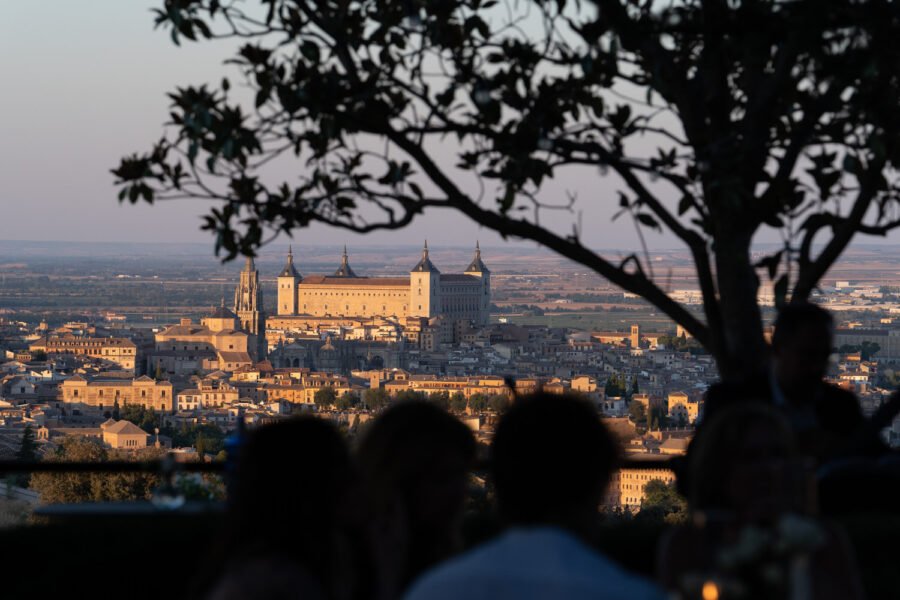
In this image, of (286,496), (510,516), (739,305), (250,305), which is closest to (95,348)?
(250,305)

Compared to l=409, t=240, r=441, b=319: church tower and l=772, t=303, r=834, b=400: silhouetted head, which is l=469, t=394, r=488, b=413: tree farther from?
l=772, t=303, r=834, b=400: silhouetted head

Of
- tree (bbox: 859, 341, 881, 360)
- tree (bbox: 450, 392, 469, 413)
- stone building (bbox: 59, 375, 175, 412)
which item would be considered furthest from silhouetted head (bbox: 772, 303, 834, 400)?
tree (bbox: 859, 341, 881, 360)

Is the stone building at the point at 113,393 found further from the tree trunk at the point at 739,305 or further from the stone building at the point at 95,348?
the tree trunk at the point at 739,305

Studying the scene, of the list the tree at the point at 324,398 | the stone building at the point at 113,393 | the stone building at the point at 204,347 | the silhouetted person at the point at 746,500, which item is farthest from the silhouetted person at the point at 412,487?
the stone building at the point at 204,347

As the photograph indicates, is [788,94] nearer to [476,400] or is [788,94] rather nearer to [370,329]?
[476,400]

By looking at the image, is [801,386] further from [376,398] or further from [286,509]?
[376,398]
